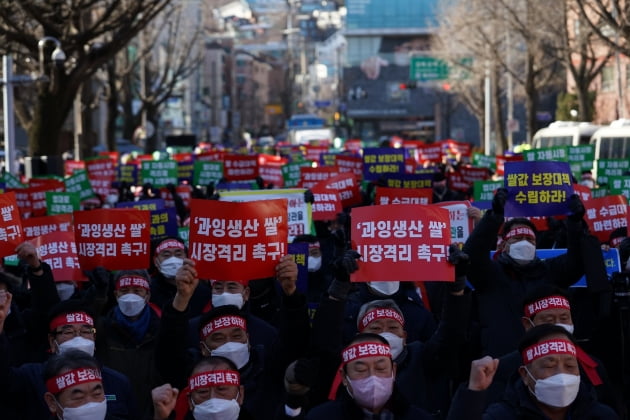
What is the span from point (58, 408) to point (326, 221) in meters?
7.16

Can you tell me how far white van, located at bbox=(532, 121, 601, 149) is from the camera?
34875 millimetres

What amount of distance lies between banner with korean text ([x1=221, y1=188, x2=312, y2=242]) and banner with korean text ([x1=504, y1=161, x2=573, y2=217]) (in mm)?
1659

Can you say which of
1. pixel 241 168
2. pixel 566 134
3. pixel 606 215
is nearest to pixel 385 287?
pixel 606 215

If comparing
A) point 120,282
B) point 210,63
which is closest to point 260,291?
point 120,282

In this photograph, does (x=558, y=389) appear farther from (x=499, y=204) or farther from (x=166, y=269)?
(x=166, y=269)

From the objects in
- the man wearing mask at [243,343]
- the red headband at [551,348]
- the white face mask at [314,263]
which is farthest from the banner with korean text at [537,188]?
the red headband at [551,348]

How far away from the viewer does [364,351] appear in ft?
19.1

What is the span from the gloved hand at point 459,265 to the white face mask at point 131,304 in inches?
82.6

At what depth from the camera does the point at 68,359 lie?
6082 millimetres

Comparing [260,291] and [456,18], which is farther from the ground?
[456,18]

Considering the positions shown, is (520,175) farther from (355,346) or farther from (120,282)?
(355,346)

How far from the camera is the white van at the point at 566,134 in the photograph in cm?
3488

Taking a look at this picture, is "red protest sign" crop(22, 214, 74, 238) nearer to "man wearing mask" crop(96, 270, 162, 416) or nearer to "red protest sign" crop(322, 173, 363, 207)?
"red protest sign" crop(322, 173, 363, 207)

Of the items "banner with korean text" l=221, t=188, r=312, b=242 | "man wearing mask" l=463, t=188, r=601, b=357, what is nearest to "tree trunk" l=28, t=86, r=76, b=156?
"banner with korean text" l=221, t=188, r=312, b=242
